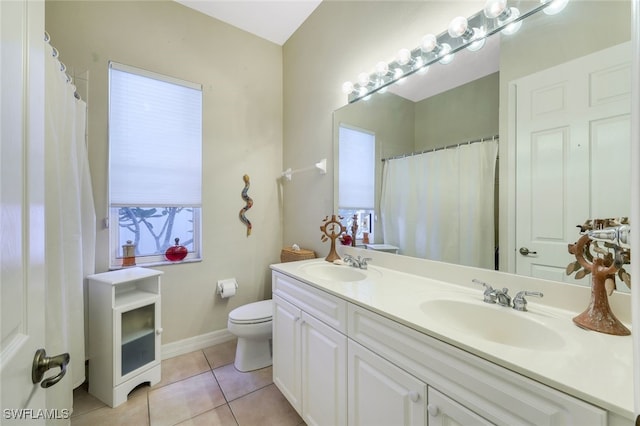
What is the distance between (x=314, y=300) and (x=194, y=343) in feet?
5.09

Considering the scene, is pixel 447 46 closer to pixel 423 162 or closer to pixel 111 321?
pixel 423 162

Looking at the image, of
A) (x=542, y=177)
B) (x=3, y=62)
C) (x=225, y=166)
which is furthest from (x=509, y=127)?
(x=225, y=166)

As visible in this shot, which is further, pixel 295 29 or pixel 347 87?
pixel 295 29

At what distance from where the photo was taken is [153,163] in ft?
6.60

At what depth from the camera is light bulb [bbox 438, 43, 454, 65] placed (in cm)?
127

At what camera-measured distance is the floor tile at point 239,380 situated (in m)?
1.67

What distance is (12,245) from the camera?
0.45 m

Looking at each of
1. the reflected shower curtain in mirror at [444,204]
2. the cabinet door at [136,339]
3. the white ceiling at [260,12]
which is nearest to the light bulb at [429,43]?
the reflected shower curtain in mirror at [444,204]

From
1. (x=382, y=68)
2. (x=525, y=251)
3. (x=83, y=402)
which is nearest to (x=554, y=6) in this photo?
(x=382, y=68)

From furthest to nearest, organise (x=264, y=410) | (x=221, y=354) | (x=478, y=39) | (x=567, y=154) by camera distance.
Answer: (x=221, y=354), (x=264, y=410), (x=478, y=39), (x=567, y=154)

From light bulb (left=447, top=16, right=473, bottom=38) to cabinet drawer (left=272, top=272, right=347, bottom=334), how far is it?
1.35 m

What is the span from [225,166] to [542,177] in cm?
223

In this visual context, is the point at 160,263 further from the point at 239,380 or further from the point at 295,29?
the point at 295,29

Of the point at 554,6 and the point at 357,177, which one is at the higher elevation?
the point at 554,6
